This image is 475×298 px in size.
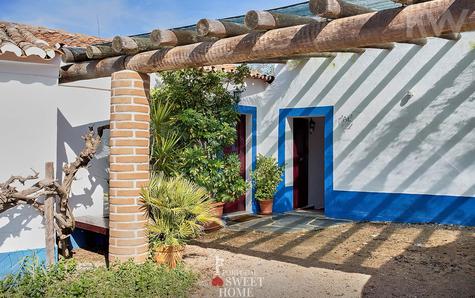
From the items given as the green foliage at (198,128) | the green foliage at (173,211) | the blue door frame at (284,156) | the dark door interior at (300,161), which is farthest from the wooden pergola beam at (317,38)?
the dark door interior at (300,161)

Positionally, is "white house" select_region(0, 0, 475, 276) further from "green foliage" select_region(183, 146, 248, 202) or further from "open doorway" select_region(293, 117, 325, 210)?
"green foliage" select_region(183, 146, 248, 202)

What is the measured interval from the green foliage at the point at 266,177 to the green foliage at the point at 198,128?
1876 millimetres

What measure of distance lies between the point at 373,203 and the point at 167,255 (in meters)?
5.23

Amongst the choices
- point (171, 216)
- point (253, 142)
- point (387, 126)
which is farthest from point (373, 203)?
point (171, 216)

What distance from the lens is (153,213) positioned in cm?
576

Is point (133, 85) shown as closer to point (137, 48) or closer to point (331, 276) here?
point (137, 48)

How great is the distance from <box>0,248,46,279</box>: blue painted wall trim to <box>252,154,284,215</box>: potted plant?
5.54 metres

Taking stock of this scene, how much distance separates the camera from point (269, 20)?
4309 millimetres

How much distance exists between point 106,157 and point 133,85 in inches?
103

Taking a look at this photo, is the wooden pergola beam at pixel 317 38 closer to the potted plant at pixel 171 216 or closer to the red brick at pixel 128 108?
the red brick at pixel 128 108

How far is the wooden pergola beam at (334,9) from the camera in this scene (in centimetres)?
382

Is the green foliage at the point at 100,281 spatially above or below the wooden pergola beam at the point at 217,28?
below

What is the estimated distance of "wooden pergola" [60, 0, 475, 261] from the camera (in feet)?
12.0

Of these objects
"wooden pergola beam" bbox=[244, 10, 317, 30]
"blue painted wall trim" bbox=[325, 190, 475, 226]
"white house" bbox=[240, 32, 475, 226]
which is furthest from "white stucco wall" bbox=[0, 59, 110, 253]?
"blue painted wall trim" bbox=[325, 190, 475, 226]
